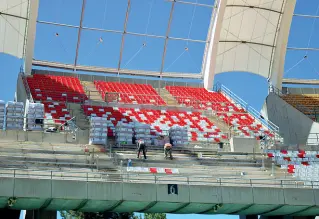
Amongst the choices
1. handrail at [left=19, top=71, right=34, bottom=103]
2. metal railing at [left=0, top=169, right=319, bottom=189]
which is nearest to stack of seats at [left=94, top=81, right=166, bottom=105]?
handrail at [left=19, top=71, right=34, bottom=103]

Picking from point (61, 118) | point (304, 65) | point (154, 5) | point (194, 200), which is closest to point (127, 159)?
point (194, 200)

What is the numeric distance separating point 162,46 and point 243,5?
240 inches

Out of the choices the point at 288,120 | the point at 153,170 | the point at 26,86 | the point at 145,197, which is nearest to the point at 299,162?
the point at 153,170

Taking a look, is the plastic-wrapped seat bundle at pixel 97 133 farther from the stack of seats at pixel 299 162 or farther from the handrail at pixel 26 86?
the stack of seats at pixel 299 162

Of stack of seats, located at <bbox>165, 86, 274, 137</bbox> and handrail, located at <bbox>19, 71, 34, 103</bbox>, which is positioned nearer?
handrail, located at <bbox>19, 71, 34, 103</bbox>

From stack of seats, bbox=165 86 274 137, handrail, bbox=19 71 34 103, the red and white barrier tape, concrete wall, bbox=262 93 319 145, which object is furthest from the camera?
stack of seats, bbox=165 86 274 137

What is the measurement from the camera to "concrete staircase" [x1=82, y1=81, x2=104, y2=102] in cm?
4318

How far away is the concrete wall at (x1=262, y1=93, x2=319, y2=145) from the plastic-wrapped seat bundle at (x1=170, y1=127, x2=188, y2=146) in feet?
31.4

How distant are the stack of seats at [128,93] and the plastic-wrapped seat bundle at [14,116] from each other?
10.3m

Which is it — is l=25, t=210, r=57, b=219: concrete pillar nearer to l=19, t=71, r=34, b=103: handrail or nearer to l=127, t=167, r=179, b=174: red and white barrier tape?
l=127, t=167, r=179, b=174: red and white barrier tape

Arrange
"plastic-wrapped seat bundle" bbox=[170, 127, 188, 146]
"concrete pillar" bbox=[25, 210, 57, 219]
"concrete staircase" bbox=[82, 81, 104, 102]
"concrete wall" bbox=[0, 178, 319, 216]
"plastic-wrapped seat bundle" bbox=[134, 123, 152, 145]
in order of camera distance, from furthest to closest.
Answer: "concrete staircase" bbox=[82, 81, 104, 102] < "plastic-wrapped seat bundle" bbox=[170, 127, 188, 146] < "plastic-wrapped seat bundle" bbox=[134, 123, 152, 145] < "concrete pillar" bbox=[25, 210, 57, 219] < "concrete wall" bbox=[0, 178, 319, 216]

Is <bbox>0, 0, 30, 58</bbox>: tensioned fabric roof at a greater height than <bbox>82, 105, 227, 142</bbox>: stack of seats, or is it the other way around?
<bbox>0, 0, 30, 58</bbox>: tensioned fabric roof

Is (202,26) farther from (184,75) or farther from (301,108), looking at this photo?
(301,108)

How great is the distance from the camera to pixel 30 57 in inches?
1734
